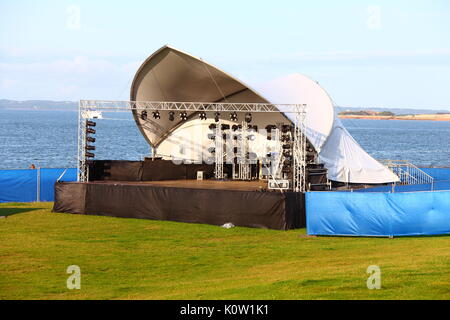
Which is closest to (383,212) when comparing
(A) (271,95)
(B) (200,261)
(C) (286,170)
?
(B) (200,261)

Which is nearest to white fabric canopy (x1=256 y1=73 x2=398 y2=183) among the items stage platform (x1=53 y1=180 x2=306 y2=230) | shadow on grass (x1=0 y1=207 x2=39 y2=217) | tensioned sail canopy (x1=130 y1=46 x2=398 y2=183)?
tensioned sail canopy (x1=130 y1=46 x2=398 y2=183)

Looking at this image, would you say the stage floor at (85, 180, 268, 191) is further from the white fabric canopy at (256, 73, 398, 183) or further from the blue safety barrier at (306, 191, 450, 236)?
the blue safety barrier at (306, 191, 450, 236)

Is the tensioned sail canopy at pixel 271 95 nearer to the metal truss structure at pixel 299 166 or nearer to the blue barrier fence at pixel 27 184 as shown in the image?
the metal truss structure at pixel 299 166

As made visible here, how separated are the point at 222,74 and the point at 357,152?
838 cm

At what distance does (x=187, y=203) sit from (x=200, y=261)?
8.49 m

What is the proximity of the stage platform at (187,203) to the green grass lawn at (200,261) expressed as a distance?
23.5 inches

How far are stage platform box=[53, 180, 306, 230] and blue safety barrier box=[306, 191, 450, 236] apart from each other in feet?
8.50

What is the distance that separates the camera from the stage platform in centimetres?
2658

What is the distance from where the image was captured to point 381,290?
536 inches

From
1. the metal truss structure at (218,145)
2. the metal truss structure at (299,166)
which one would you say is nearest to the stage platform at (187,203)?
the metal truss structure at (299,166)

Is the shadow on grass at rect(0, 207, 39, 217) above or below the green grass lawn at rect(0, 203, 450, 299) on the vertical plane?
above

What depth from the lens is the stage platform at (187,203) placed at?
26578 mm
